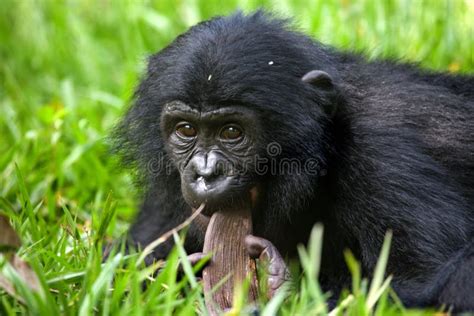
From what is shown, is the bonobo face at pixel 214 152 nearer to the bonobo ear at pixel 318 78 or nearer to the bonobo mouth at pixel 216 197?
the bonobo mouth at pixel 216 197

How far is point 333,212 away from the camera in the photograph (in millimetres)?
6418

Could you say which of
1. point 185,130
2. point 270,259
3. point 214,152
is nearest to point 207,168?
point 214,152

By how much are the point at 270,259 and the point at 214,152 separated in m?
0.85

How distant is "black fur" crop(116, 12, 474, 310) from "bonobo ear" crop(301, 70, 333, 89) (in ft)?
0.18

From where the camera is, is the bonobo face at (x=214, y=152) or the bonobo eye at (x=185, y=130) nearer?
the bonobo face at (x=214, y=152)

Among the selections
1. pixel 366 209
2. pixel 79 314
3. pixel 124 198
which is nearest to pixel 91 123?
pixel 124 198

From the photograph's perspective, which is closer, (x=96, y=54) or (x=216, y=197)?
(x=216, y=197)

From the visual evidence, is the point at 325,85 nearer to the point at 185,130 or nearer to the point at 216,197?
the point at 185,130

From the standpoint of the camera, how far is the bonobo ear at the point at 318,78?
6.34 metres

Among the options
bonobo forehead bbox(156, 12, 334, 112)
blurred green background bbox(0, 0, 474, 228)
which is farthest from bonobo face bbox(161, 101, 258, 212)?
blurred green background bbox(0, 0, 474, 228)

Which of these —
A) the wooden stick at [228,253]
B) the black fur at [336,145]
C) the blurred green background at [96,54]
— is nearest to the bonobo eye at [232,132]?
the black fur at [336,145]

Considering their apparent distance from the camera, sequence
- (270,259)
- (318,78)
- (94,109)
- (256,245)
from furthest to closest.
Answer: (94,109), (318,78), (256,245), (270,259)

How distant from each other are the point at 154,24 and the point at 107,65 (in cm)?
91

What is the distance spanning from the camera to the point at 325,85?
6.39 m
